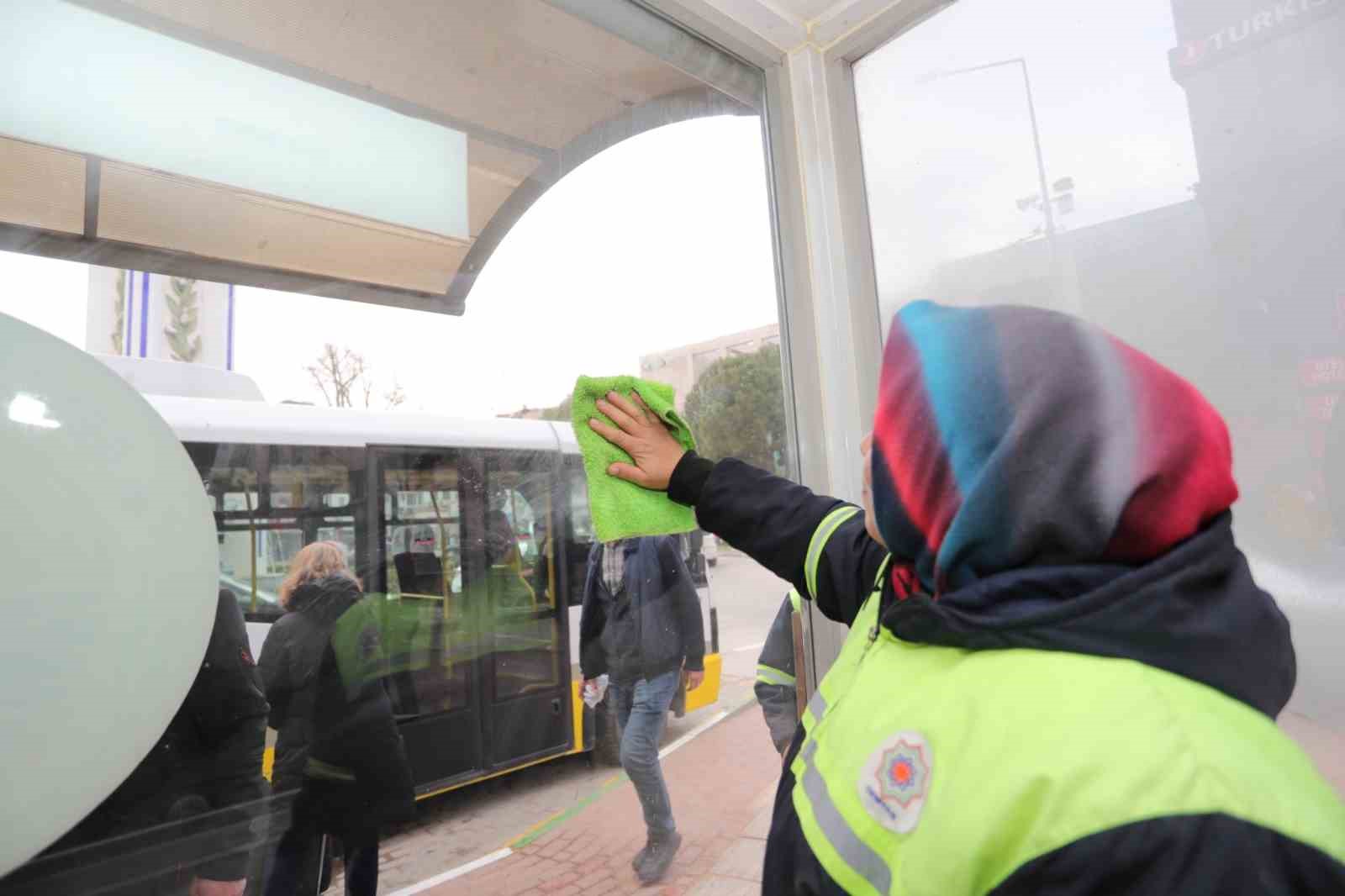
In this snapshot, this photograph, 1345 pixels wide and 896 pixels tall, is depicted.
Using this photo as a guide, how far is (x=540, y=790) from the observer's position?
4.54ft

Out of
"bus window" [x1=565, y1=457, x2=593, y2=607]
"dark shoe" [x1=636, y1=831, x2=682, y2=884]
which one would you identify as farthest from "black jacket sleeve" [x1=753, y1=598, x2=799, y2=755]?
"bus window" [x1=565, y1=457, x2=593, y2=607]

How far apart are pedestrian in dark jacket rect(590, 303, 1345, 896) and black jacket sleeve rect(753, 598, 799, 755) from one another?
0.83 m

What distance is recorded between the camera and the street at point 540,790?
1.22m

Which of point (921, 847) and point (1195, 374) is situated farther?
point (1195, 374)

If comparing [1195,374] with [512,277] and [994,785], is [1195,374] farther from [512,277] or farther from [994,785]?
[512,277]

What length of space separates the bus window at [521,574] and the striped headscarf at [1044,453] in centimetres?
90

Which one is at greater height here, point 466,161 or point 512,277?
point 466,161

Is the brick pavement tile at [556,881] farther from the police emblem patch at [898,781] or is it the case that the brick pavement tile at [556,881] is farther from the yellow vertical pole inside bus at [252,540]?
the police emblem patch at [898,781]

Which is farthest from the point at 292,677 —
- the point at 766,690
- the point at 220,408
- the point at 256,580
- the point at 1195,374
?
the point at 1195,374

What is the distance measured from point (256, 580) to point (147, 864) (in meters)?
0.43

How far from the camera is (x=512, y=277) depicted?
141 cm

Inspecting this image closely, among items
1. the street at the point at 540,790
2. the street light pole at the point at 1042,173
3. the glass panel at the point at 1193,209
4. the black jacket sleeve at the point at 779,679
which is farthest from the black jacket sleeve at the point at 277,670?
the street light pole at the point at 1042,173

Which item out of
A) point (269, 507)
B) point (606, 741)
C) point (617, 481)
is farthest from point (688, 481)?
point (269, 507)

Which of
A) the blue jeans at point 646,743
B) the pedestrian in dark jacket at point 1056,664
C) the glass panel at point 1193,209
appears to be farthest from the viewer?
the blue jeans at point 646,743
